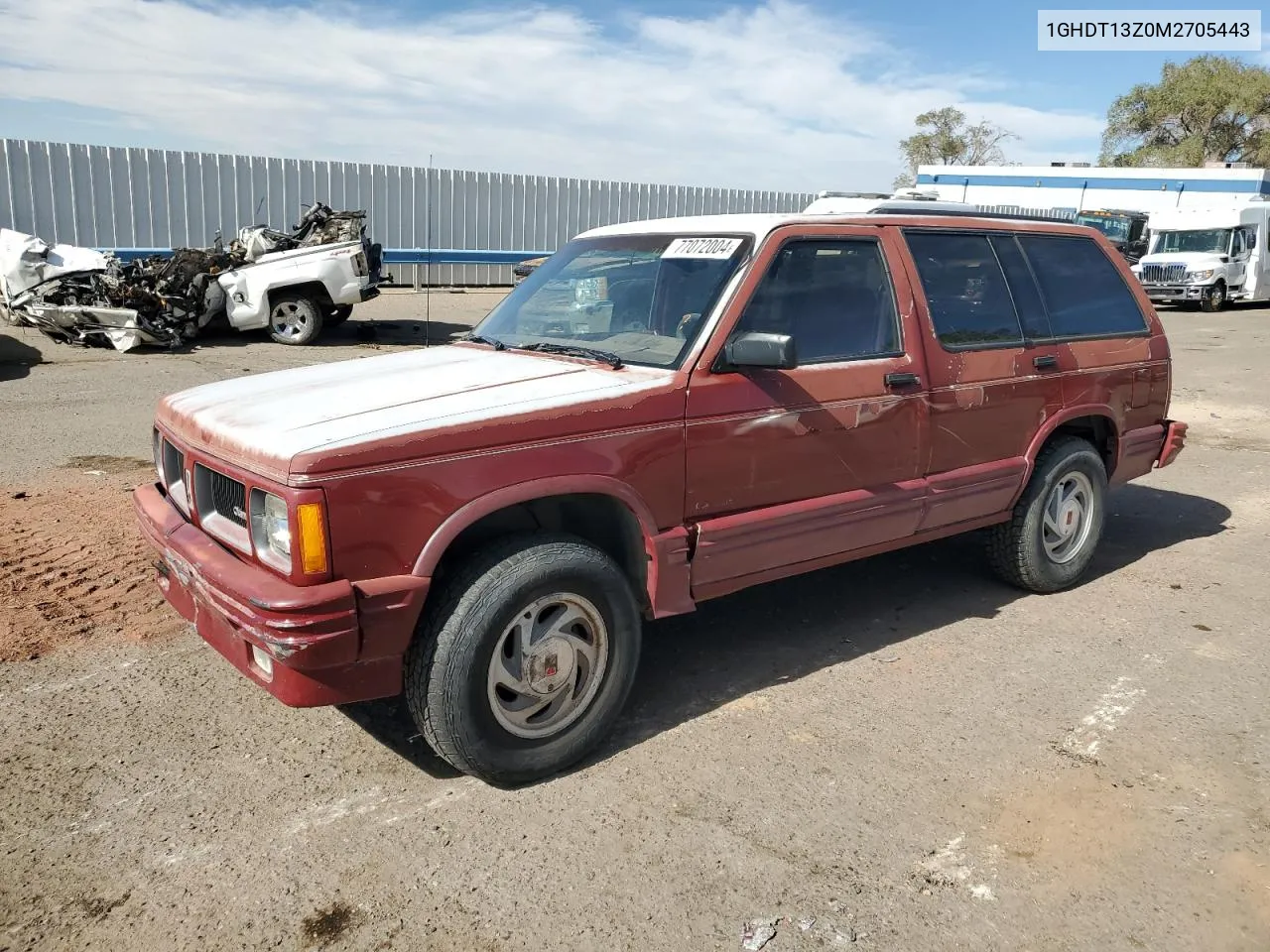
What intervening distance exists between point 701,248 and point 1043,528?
2430 mm

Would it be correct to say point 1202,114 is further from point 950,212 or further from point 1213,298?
point 950,212

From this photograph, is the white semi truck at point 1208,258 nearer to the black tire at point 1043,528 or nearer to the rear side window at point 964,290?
the black tire at point 1043,528

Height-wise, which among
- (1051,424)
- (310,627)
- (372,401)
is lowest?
(310,627)

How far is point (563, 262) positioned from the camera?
4668mm

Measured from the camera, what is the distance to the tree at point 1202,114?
52250 mm

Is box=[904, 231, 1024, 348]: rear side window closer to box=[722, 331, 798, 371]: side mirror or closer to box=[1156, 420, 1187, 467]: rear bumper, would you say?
box=[722, 331, 798, 371]: side mirror

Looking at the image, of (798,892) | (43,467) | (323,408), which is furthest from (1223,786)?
(43,467)

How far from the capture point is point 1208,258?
2500 cm

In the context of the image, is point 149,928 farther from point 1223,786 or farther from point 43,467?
point 43,467

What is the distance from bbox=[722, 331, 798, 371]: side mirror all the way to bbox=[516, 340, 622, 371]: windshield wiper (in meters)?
0.45

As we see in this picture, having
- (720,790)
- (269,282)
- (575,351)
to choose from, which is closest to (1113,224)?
(269,282)

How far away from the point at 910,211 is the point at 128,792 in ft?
13.3

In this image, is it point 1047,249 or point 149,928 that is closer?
point 149,928

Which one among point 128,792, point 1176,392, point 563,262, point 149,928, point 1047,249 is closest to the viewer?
point 149,928
